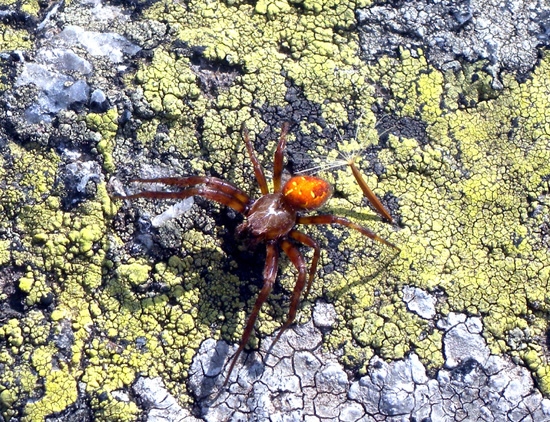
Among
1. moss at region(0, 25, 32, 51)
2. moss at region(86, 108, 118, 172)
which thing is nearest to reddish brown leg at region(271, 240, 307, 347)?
moss at region(86, 108, 118, 172)

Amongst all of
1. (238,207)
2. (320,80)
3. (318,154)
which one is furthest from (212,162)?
(320,80)

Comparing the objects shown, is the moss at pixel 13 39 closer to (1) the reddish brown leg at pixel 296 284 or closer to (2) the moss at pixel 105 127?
(2) the moss at pixel 105 127

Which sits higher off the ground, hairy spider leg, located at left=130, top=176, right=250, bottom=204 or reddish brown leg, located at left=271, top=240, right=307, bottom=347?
hairy spider leg, located at left=130, top=176, right=250, bottom=204

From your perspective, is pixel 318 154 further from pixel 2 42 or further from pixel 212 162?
pixel 2 42

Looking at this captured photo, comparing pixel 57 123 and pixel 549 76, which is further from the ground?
pixel 549 76

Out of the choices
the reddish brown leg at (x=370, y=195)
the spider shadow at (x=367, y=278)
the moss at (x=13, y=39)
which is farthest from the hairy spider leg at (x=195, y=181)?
the moss at (x=13, y=39)

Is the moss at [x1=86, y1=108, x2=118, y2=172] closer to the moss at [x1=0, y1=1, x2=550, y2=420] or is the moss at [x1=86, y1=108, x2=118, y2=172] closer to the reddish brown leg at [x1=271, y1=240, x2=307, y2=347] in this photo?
the moss at [x1=0, y1=1, x2=550, y2=420]
